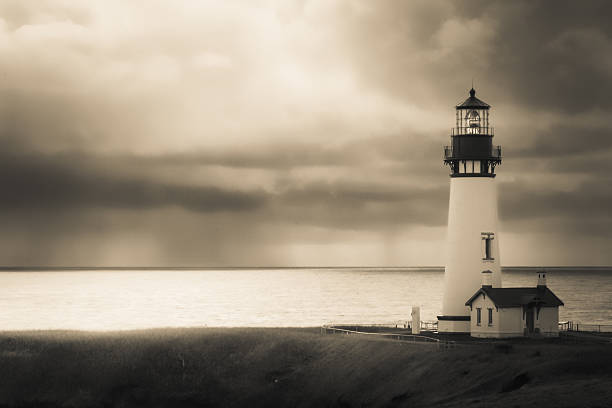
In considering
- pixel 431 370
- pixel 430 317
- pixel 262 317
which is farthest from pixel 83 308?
pixel 431 370

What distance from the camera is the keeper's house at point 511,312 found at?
61.9 meters

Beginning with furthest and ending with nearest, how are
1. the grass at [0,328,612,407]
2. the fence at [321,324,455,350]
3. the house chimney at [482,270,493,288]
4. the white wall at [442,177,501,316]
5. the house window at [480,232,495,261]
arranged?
1. the house window at [480,232,495,261]
2. the white wall at [442,177,501,316]
3. the house chimney at [482,270,493,288]
4. the fence at [321,324,455,350]
5. the grass at [0,328,612,407]

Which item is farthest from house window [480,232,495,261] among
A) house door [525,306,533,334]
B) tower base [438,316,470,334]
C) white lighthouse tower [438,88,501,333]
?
house door [525,306,533,334]

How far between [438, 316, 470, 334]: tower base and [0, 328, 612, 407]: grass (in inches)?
265

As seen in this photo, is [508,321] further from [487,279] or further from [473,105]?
[473,105]

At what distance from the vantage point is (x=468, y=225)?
2603 inches

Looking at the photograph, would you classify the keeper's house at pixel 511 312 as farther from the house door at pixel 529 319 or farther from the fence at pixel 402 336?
the fence at pixel 402 336

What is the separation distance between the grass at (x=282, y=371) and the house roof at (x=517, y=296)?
163 inches

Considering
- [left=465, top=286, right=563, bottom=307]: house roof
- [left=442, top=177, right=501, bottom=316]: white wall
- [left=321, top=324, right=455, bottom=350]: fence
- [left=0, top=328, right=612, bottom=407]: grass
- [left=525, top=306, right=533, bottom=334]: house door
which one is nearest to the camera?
[left=0, top=328, right=612, bottom=407]: grass

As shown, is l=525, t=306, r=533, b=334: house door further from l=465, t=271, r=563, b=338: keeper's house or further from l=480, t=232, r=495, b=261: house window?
l=480, t=232, r=495, b=261: house window

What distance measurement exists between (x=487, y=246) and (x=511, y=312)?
6120 mm

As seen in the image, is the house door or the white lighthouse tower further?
the white lighthouse tower

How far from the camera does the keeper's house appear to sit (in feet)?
203

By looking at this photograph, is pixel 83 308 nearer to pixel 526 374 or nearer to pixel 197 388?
pixel 197 388
